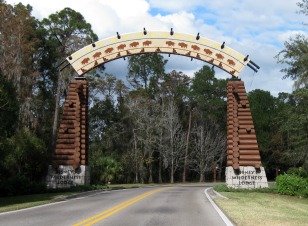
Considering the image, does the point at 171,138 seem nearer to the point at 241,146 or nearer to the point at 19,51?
the point at 19,51

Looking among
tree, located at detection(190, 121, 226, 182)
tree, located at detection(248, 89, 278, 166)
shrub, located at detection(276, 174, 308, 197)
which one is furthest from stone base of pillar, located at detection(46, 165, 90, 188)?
tree, located at detection(248, 89, 278, 166)

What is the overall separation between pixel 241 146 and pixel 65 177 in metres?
11.5

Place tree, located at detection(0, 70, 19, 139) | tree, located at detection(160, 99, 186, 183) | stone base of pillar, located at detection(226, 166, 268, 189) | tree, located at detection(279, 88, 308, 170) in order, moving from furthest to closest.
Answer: tree, located at detection(160, 99, 186, 183) → tree, located at detection(279, 88, 308, 170) → stone base of pillar, located at detection(226, 166, 268, 189) → tree, located at detection(0, 70, 19, 139)

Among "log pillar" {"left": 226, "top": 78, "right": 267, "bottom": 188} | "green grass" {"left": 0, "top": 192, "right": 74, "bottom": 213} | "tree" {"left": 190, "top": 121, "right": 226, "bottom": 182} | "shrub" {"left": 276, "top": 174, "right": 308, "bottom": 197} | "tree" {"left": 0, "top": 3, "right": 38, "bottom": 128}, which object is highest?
"tree" {"left": 0, "top": 3, "right": 38, "bottom": 128}

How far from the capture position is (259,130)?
80188 mm

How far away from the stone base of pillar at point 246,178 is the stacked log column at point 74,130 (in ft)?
31.3

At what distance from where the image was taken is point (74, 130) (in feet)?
109

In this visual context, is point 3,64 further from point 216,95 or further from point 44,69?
point 216,95

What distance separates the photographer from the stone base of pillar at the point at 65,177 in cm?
3209

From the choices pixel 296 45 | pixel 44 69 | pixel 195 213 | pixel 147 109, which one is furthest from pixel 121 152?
pixel 195 213

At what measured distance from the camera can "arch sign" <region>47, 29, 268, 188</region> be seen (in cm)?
3177

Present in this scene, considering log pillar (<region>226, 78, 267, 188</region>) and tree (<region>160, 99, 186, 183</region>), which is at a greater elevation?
tree (<region>160, 99, 186, 183</region>)

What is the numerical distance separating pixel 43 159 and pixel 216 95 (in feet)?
139

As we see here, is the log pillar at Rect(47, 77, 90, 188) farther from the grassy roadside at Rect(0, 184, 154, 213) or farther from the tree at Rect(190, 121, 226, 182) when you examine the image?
the tree at Rect(190, 121, 226, 182)
